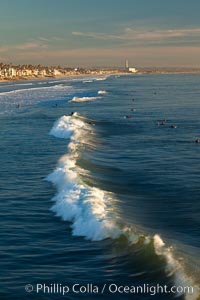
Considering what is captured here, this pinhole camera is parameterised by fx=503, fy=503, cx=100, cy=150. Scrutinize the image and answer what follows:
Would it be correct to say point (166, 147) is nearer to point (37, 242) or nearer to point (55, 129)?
point (55, 129)

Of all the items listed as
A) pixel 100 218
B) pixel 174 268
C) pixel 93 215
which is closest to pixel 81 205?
pixel 93 215

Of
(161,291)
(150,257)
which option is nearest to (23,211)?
(150,257)

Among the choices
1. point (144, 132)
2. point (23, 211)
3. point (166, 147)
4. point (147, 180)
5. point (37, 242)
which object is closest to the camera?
point (37, 242)

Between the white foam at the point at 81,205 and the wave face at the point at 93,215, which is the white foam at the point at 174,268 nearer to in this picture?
the wave face at the point at 93,215

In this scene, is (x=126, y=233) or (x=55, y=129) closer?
(x=126, y=233)

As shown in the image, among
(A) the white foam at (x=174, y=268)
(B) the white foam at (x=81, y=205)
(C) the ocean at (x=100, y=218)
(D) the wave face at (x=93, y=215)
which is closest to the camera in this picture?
(A) the white foam at (x=174, y=268)

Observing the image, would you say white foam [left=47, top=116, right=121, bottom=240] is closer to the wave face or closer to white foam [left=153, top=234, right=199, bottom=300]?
the wave face

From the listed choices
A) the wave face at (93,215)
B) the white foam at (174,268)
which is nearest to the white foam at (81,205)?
the wave face at (93,215)
